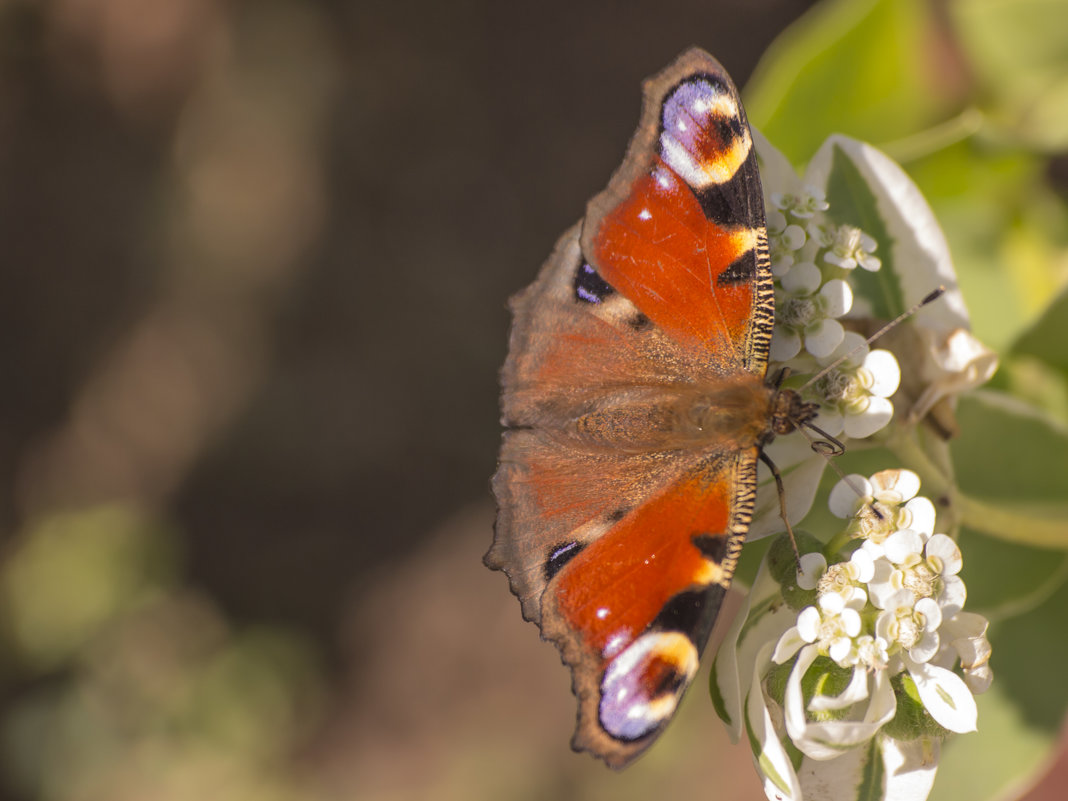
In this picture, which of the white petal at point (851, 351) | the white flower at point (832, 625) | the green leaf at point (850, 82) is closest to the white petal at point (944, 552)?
the white flower at point (832, 625)

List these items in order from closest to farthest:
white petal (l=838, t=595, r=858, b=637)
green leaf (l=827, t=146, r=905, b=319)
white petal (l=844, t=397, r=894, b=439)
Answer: white petal (l=838, t=595, r=858, b=637)
white petal (l=844, t=397, r=894, b=439)
green leaf (l=827, t=146, r=905, b=319)

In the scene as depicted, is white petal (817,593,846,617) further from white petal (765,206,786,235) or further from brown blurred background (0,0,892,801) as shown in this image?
brown blurred background (0,0,892,801)

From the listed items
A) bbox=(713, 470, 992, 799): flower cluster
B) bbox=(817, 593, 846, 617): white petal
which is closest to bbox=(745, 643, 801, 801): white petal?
bbox=(713, 470, 992, 799): flower cluster

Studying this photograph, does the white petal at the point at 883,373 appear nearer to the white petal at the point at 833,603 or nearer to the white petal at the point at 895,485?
the white petal at the point at 895,485

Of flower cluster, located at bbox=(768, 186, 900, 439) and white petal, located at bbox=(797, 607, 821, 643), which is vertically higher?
flower cluster, located at bbox=(768, 186, 900, 439)

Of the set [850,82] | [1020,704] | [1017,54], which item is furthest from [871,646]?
[1017,54]

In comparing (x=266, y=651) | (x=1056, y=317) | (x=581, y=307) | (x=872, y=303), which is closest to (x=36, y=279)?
(x=266, y=651)

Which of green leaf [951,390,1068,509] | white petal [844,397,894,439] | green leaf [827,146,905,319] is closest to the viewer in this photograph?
white petal [844,397,894,439]
